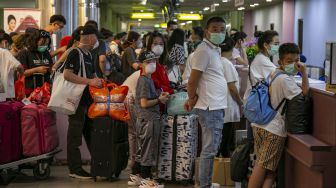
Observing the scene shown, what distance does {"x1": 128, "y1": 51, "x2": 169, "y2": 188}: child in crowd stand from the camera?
692cm

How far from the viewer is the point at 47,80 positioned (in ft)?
28.0

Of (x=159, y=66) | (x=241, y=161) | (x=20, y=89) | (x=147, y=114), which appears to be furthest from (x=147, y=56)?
(x=20, y=89)

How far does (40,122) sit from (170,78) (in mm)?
1538

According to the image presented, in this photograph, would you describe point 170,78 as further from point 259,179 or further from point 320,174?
point 320,174

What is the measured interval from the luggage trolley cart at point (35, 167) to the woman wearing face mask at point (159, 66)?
1.45m

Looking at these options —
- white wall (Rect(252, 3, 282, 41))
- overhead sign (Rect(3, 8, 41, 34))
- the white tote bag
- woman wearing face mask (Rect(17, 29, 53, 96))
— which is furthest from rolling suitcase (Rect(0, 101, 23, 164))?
white wall (Rect(252, 3, 282, 41))

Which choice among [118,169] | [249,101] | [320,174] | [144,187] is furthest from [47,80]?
[320,174]

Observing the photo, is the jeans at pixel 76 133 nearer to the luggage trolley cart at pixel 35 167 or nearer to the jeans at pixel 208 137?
the luggage trolley cart at pixel 35 167

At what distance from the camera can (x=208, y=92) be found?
20.5 feet

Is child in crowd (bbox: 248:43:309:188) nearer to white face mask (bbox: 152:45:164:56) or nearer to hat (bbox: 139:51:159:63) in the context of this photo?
hat (bbox: 139:51:159:63)

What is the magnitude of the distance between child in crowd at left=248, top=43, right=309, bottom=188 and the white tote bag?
8.06 ft

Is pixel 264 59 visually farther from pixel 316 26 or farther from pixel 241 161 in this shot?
pixel 316 26

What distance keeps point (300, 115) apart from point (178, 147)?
7.21 feet

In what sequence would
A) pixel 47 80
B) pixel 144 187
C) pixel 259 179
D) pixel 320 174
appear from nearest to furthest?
pixel 320 174 → pixel 259 179 → pixel 144 187 → pixel 47 80
